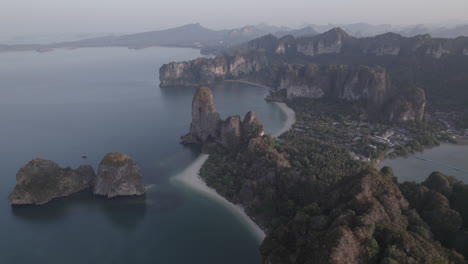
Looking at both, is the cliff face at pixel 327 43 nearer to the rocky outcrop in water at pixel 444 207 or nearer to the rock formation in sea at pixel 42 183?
the rocky outcrop in water at pixel 444 207

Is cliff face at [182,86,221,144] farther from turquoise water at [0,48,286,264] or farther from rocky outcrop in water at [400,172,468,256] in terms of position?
rocky outcrop in water at [400,172,468,256]

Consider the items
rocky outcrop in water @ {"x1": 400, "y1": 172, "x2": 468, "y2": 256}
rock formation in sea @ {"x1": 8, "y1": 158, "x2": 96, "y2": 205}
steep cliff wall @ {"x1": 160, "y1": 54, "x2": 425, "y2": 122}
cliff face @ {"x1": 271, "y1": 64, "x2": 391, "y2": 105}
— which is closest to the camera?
rocky outcrop in water @ {"x1": 400, "y1": 172, "x2": 468, "y2": 256}

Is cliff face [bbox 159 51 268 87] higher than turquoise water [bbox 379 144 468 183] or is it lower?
higher

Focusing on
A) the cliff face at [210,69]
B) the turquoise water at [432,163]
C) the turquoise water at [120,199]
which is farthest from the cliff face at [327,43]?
the turquoise water at [432,163]

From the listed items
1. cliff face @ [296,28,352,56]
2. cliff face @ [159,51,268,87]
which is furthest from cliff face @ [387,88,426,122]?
cliff face @ [159,51,268,87]

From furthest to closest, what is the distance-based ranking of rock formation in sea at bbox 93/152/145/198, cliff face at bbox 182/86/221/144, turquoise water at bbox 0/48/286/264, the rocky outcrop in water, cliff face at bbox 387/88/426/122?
cliff face at bbox 387/88/426/122
cliff face at bbox 182/86/221/144
rock formation in sea at bbox 93/152/145/198
turquoise water at bbox 0/48/286/264
the rocky outcrop in water

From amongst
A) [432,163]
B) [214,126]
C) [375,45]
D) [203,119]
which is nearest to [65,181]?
[203,119]

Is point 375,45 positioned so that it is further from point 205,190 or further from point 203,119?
point 205,190
